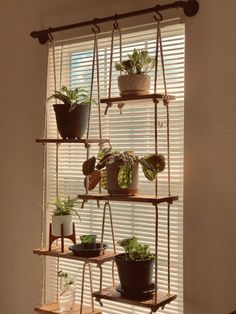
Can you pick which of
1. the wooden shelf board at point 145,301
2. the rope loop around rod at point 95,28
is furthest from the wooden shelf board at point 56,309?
the rope loop around rod at point 95,28

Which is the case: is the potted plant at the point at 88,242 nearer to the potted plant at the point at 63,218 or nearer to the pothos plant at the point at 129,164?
the potted plant at the point at 63,218

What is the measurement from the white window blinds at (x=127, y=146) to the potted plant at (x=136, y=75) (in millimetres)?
167

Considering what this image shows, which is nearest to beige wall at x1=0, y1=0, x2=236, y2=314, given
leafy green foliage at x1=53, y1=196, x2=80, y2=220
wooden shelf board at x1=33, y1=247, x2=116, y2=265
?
wooden shelf board at x1=33, y1=247, x2=116, y2=265

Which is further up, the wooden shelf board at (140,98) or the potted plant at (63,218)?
the wooden shelf board at (140,98)

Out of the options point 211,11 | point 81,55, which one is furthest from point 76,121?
point 211,11

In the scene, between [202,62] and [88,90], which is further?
[88,90]

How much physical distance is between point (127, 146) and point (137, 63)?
1.53 ft

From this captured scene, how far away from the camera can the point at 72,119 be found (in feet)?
7.38

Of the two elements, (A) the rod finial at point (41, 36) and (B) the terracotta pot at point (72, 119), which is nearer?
(B) the terracotta pot at point (72, 119)

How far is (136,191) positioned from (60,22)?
44.2 inches

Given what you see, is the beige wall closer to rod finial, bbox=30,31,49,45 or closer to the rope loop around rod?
the rope loop around rod

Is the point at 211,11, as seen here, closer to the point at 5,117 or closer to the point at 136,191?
the point at 136,191

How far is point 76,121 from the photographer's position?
226 centimetres

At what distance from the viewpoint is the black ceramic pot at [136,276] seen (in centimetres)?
197
